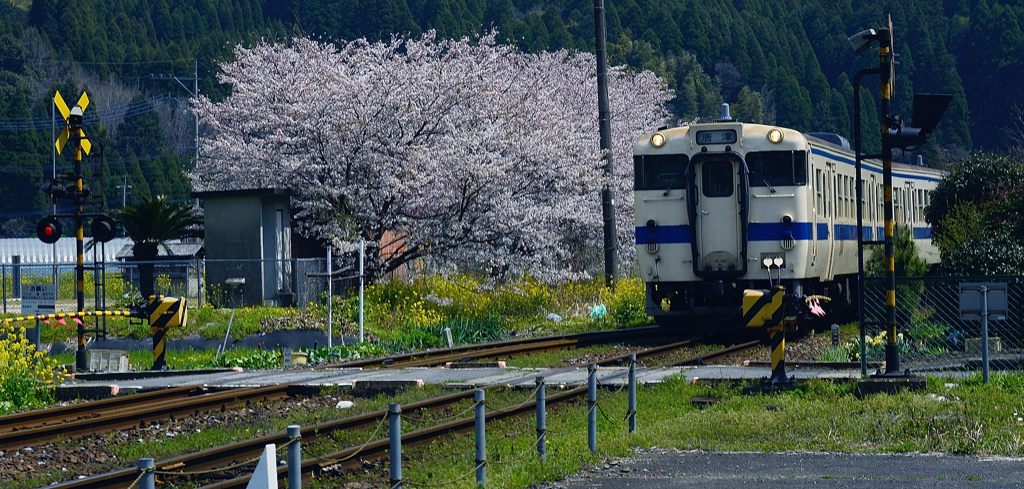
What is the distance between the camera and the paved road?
916 cm

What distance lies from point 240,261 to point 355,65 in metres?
11.1

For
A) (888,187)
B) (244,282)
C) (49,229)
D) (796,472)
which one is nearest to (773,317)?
(888,187)

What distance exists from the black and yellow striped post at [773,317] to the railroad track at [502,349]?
6139 mm

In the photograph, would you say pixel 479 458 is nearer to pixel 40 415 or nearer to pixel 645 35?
pixel 40 415

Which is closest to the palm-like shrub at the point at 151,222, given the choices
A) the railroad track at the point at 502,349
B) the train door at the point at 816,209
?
the railroad track at the point at 502,349

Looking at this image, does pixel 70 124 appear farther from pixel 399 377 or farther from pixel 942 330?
pixel 942 330

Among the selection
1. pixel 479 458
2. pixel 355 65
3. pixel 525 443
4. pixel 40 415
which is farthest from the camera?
pixel 355 65

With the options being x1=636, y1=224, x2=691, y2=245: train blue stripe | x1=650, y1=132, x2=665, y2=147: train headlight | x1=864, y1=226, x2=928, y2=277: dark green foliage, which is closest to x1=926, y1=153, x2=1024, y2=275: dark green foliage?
x1=864, y1=226, x2=928, y2=277: dark green foliage

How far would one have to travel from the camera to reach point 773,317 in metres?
13.5

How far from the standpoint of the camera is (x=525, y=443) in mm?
11391

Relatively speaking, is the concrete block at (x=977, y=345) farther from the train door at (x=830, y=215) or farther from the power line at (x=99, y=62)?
the power line at (x=99, y=62)

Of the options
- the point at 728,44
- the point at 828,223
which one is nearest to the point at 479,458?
the point at 828,223

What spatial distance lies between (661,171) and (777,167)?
5.83 feet

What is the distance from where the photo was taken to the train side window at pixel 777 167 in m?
19.8
